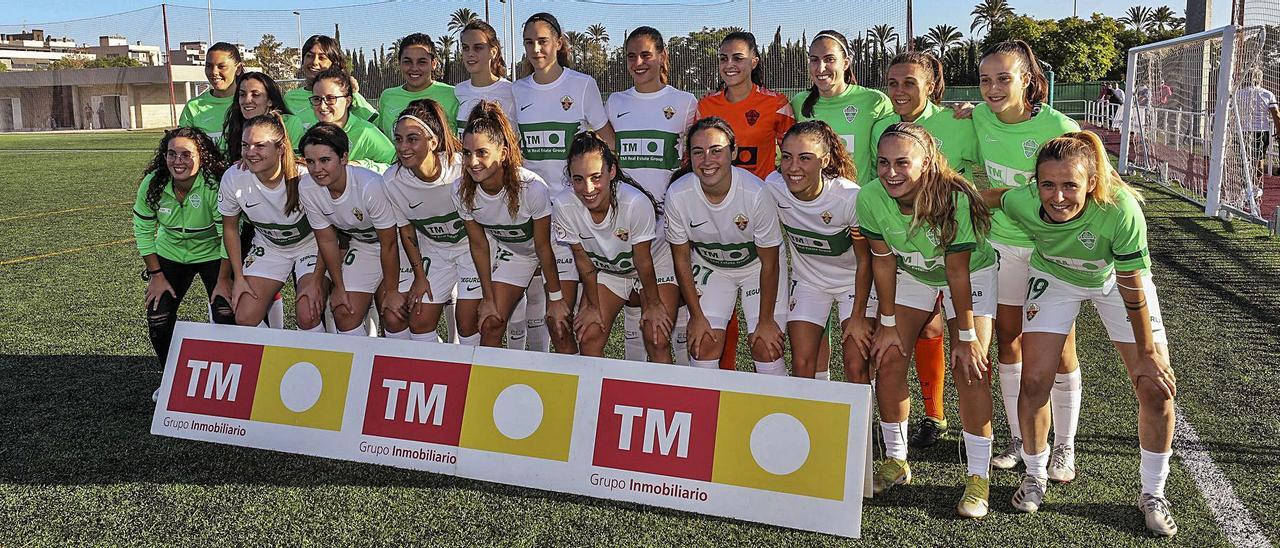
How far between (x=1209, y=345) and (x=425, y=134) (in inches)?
178

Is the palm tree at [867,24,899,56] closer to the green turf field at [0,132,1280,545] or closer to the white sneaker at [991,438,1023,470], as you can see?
the green turf field at [0,132,1280,545]

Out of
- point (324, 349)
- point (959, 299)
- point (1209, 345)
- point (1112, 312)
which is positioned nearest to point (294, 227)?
point (324, 349)

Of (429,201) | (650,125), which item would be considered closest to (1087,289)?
(650,125)

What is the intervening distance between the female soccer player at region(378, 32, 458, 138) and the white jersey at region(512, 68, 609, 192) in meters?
0.56

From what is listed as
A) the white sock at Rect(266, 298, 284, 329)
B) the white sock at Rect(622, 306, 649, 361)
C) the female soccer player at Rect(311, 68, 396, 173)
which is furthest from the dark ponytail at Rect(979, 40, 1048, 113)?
the white sock at Rect(266, 298, 284, 329)

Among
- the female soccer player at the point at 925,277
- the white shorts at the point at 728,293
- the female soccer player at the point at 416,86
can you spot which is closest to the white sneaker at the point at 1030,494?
the female soccer player at the point at 925,277

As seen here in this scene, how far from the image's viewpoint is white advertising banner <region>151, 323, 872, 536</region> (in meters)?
3.47

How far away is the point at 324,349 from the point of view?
13.8 feet

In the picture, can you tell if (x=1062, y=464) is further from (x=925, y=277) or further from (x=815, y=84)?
(x=815, y=84)

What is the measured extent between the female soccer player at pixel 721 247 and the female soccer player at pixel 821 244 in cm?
9

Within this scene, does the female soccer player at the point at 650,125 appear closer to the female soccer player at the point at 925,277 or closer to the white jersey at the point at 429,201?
the white jersey at the point at 429,201

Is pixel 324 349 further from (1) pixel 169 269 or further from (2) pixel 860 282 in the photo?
(2) pixel 860 282

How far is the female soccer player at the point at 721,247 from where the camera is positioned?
13.0ft

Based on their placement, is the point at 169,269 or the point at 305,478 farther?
the point at 169,269
